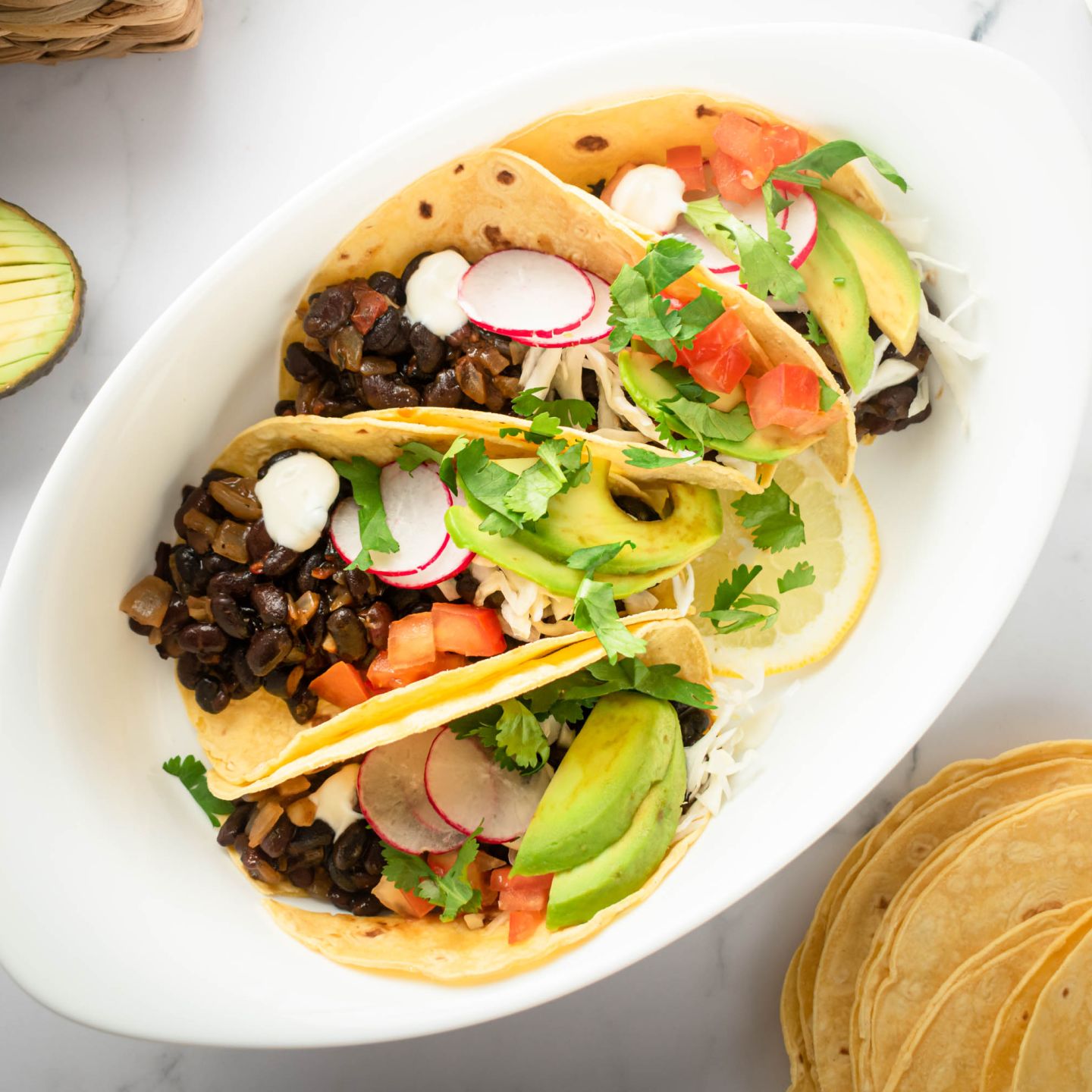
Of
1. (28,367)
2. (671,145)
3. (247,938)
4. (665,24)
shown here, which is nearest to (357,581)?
(247,938)

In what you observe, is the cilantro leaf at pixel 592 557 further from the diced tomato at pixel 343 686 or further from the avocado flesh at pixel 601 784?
the diced tomato at pixel 343 686

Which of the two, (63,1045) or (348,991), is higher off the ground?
(348,991)

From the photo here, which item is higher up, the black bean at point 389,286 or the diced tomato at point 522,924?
the black bean at point 389,286

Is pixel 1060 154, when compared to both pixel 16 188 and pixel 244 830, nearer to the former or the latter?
pixel 244 830

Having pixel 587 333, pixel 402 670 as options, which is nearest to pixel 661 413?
pixel 587 333

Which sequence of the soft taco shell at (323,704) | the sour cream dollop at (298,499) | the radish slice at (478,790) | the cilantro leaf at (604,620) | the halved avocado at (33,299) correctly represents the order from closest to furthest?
the cilantro leaf at (604,620) → the soft taco shell at (323,704) → the sour cream dollop at (298,499) → the radish slice at (478,790) → the halved avocado at (33,299)

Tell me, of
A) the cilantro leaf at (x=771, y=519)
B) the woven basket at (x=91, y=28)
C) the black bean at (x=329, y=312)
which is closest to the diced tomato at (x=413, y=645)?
the black bean at (x=329, y=312)

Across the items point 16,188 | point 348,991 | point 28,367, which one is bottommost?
point 348,991

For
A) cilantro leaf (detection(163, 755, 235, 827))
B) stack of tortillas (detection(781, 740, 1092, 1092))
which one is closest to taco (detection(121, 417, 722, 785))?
cilantro leaf (detection(163, 755, 235, 827))
